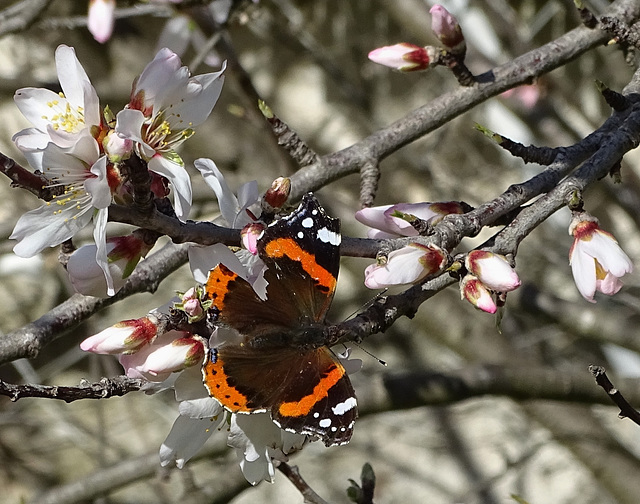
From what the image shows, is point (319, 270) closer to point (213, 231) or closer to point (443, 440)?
point (213, 231)

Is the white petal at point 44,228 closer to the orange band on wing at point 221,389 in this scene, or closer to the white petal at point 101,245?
the white petal at point 101,245

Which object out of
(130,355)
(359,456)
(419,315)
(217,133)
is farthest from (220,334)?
(359,456)

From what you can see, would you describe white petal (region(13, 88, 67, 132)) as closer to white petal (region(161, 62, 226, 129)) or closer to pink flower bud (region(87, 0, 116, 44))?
white petal (region(161, 62, 226, 129))

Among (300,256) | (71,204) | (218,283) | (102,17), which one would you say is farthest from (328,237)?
(102,17)

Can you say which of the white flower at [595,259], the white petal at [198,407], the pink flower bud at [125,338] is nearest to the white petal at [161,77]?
the pink flower bud at [125,338]

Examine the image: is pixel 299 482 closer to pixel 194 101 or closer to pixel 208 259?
pixel 208 259
